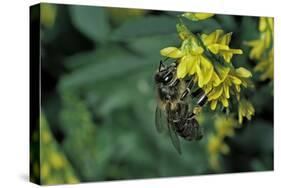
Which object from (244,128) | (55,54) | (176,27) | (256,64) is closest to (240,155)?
(244,128)

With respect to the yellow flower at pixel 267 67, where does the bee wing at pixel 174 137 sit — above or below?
below

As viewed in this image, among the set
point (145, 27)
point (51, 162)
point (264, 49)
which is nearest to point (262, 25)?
point (264, 49)

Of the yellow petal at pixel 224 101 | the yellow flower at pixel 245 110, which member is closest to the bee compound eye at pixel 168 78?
the yellow petal at pixel 224 101

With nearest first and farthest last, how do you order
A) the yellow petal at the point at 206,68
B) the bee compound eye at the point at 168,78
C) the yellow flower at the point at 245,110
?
1. the yellow petal at the point at 206,68
2. the bee compound eye at the point at 168,78
3. the yellow flower at the point at 245,110

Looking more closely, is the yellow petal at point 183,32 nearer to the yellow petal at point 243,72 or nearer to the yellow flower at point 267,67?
the yellow petal at point 243,72

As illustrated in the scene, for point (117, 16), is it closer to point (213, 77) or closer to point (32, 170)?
point (213, 77)

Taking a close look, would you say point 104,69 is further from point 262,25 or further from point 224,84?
point 262,25

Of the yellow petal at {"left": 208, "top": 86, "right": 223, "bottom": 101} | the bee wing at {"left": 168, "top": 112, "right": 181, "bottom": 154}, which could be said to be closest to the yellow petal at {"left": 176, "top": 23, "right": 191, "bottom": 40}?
the yellow petal at {"left": 208, "top": 86, "right": 223, "bottom": 101}

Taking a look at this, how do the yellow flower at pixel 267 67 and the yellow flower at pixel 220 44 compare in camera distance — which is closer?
the yellow flower at pixel 220 44
